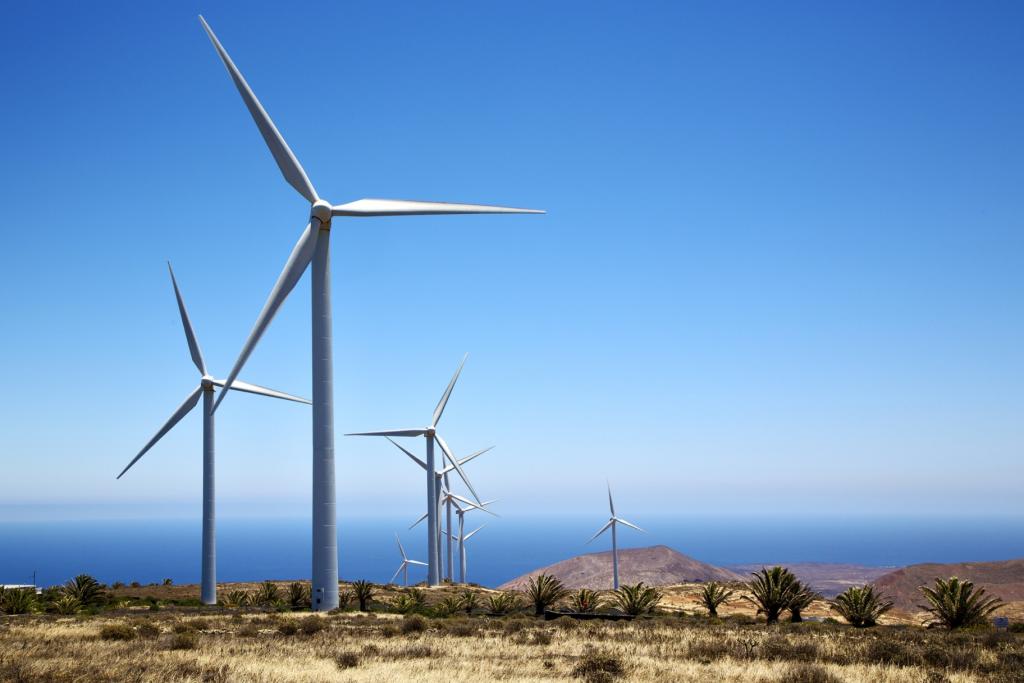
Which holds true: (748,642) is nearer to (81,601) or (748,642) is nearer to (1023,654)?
(1023,654)

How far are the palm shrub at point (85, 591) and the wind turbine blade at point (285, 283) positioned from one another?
1481cm

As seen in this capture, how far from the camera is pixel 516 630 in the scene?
25938 mm

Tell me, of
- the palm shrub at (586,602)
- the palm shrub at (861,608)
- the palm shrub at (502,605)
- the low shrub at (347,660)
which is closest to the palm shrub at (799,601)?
the palm shrub at (861,608)

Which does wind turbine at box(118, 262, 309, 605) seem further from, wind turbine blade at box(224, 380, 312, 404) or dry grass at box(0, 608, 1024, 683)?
dry grass at box(0, 608, 1024, 683)

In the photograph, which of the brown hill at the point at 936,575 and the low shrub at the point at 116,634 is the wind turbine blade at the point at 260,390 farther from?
the brown hill at the point at 936,575

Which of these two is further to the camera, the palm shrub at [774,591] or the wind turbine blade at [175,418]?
the wind turbine blade at [175,418]

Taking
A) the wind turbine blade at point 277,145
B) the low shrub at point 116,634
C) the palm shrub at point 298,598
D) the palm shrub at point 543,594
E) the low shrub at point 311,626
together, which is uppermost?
the wind turbine blade at point 277,145

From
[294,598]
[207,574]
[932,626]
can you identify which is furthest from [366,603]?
[932,626]

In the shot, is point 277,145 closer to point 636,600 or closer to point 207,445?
point 207,445

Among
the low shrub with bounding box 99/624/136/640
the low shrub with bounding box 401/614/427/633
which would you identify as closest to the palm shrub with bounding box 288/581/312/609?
the low shrub with bounding box 401/614/427/633

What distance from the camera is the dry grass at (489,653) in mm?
16578

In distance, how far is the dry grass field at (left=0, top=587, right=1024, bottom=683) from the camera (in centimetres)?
1661

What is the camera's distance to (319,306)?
107 ft

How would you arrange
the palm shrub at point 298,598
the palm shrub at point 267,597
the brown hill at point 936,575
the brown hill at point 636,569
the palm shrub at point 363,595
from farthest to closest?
the brown hill at point 636,569 → the brown hill at point 936,575 → the palm shrub at point 267,597 → the palm shrub at point 298,598 → the palm shrub at point 363,595
